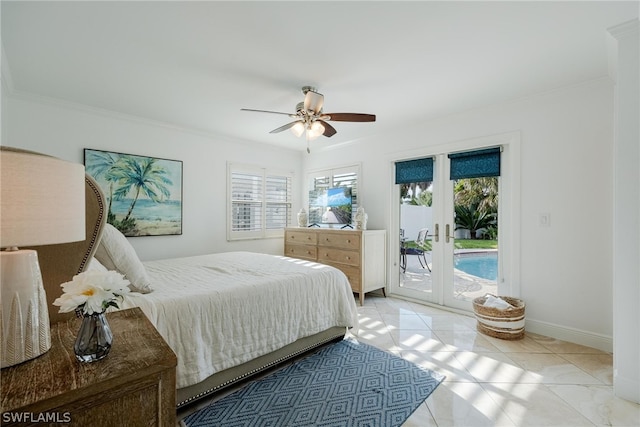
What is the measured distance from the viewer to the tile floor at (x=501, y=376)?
1.75 m

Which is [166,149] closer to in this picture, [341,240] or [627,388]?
[341,240]

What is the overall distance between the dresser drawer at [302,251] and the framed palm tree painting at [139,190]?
5.50 ft

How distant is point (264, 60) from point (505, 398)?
9.82ft

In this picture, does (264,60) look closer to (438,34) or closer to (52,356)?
(438,34)

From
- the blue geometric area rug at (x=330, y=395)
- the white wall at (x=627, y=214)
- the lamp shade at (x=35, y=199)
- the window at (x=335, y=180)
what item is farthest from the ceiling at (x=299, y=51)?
the blue geometric area rug at (x=330, y=395)

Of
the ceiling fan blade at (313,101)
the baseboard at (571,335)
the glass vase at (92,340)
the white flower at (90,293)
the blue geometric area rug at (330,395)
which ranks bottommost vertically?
the blue geometric area rug at (330,395)

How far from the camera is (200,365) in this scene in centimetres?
174

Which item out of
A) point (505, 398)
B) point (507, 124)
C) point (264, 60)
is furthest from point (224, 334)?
point (507, 124)

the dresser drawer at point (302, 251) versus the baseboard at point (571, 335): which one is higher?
the dresser drawer at point (302, 251)

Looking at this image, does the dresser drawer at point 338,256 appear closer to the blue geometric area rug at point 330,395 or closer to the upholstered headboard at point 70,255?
the blue geometric area rug at point 330,395

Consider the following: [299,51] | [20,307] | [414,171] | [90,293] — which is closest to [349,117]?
[299,51]

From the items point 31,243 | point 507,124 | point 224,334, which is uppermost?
point 507,124

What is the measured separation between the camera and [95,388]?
79 cm

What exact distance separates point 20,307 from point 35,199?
356mm
